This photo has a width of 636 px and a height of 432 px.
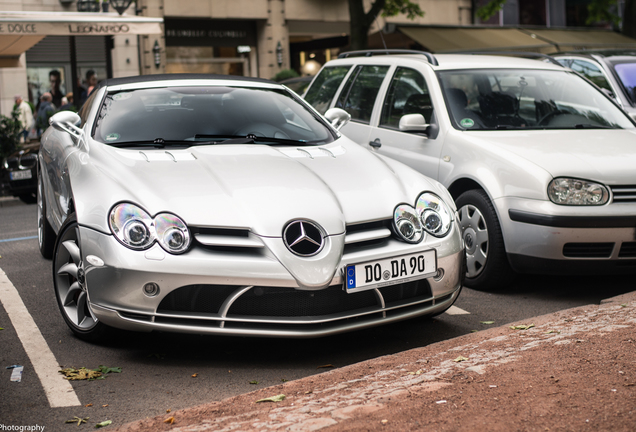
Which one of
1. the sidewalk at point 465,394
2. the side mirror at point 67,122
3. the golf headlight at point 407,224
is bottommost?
the sidewalk at point 465,394

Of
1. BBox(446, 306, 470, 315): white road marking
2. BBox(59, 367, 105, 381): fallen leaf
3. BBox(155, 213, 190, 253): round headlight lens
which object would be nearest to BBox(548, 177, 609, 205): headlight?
BBox(446, 306, 470, 315): white road marking

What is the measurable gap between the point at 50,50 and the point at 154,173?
Answer: 20150mm

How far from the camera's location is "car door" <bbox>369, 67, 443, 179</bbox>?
6219 millimetres

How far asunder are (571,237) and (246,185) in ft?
7.42

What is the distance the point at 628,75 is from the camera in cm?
880

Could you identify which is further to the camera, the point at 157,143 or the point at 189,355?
the point at 157,143

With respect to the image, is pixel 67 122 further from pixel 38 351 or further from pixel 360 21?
pixel 360 21

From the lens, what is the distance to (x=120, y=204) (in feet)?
12.9

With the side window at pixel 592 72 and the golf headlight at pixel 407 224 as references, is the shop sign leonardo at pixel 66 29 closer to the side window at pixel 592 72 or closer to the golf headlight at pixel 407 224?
the side window at pixel 592 72

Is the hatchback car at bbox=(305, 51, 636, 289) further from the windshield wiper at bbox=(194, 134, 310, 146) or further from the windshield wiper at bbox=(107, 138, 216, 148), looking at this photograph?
the windshield wiper at bbox=(107, 138, 216, 148)

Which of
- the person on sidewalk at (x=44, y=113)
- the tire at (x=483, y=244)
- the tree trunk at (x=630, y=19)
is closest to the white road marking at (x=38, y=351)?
the tire at (x=483, y=244)

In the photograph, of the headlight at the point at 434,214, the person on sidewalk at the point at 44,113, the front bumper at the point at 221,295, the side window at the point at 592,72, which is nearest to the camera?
the front bumper at the point at 221,295

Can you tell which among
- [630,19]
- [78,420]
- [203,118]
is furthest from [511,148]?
[630,19]

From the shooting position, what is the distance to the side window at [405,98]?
6496 millimetres
